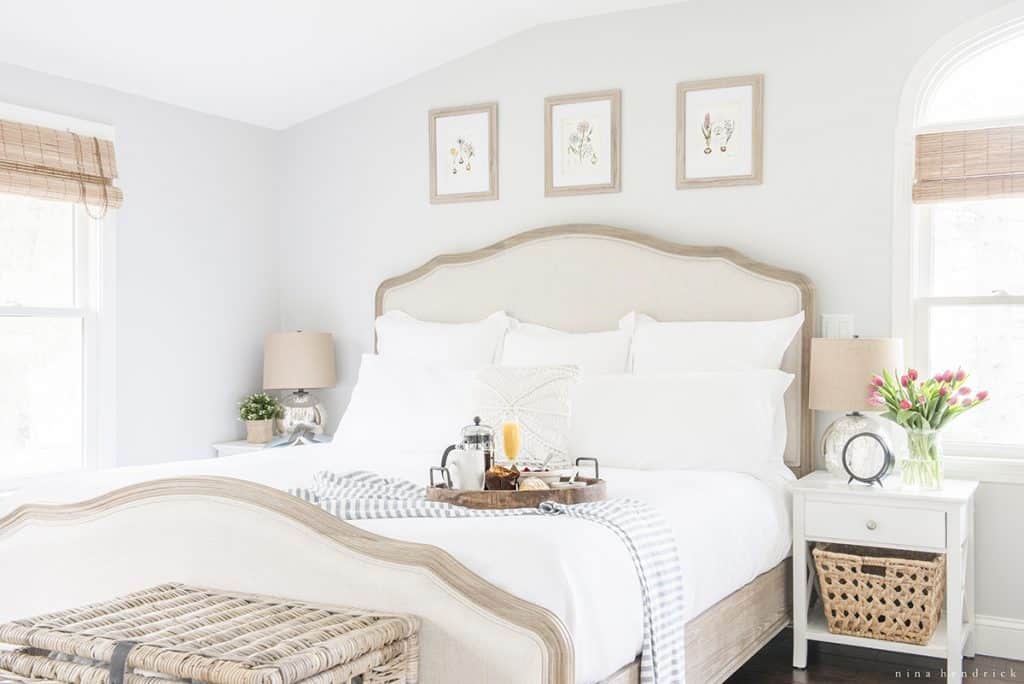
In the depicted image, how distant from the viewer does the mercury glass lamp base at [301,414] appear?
16.5 feet

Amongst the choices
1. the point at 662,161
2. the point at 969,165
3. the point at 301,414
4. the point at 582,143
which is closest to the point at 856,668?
the point at 969,165

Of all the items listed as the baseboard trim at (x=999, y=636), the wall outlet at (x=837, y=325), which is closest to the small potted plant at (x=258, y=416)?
the wall outlet at (x=837, y=325)

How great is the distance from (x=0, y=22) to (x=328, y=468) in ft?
6.51

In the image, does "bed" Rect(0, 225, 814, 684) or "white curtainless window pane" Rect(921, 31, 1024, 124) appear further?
"white curtainless window pane" Rect(921, 31, 1024, 124)

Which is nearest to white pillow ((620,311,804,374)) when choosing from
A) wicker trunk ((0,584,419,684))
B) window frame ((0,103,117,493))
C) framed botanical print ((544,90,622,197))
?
framed botanical print ((544,90,622,197))

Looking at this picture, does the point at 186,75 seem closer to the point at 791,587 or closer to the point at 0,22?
the point at 0,22

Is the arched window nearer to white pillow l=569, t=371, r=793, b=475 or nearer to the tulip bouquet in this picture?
the tulip bouquet

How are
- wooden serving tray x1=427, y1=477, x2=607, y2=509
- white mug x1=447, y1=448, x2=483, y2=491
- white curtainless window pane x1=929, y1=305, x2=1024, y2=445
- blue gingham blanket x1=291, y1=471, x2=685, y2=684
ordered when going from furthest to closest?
white curtainless window pane x1=929, y1=305, x2=1024, y2=445, white mug x1=447, y1=448, x2=483, y2=491, wooden serving tray x1=427, y1=477, x2=607, y2=509, blue gingham blanket x1=291, y1=471, x2=685, y2=684

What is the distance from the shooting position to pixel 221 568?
2670mm

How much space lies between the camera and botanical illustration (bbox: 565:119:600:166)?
182 inches

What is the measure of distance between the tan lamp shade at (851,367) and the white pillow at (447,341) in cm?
136

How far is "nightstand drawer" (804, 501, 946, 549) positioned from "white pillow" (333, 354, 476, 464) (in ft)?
4.29

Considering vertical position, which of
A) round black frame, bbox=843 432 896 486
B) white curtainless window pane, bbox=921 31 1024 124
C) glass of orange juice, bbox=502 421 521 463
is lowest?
round black frame, bbox=843 432 896 486

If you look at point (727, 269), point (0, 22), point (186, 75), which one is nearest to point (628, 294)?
point (727, 269)
